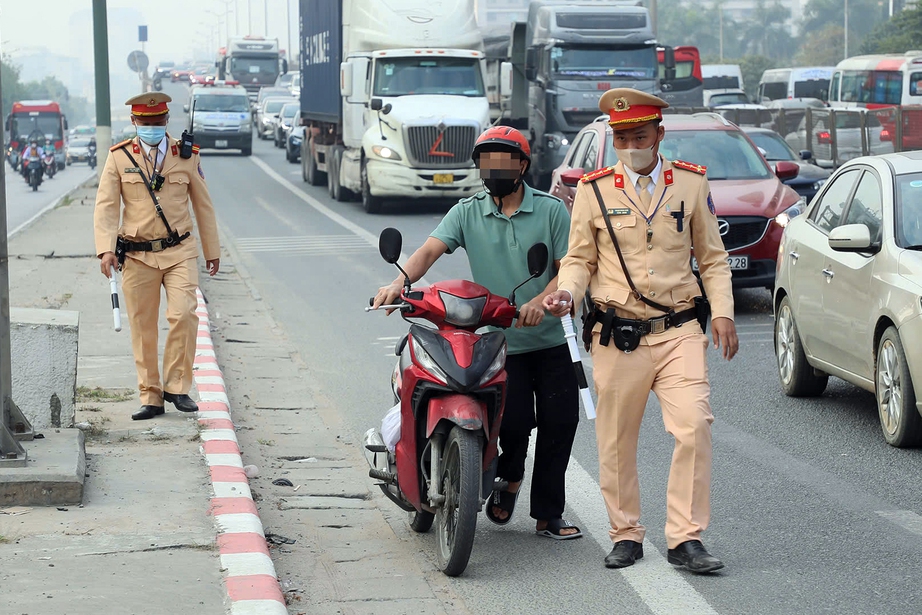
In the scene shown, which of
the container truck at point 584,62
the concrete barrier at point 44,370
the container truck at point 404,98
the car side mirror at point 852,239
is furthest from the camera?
the container truck at point 584,62

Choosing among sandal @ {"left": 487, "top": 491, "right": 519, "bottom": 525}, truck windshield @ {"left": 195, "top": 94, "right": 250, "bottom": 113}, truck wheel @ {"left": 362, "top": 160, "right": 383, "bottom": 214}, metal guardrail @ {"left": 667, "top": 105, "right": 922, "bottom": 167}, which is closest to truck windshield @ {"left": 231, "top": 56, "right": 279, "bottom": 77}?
truck windshield @ {"left": 195, "top": 94, "right": 250, "bottom": 113}

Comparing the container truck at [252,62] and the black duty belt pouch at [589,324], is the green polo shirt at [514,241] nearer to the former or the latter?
the black duty belt pouch at [589,324]

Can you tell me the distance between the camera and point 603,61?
Answer: 2761cm

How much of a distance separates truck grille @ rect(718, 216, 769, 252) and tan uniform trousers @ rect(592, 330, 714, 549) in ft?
25.5

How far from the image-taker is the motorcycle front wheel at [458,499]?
207 inches

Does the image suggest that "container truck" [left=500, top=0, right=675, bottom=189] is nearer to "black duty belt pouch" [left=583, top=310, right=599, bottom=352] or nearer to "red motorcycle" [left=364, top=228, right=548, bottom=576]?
"black duty belt pouch" [left=583, top=310, right=599, bottom=352]

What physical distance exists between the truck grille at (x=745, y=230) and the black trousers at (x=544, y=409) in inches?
297

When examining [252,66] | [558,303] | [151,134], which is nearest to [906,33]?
[252,66]

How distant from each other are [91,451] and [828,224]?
15.4 feet

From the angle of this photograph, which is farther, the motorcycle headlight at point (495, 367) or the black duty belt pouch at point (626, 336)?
the black duty belt pouch at point (626, 336)

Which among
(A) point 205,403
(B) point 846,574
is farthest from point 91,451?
(B) point 846,574

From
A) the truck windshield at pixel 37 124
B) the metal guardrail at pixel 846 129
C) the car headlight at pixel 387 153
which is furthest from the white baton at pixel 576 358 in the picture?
the truck windshield at pixel 37 124

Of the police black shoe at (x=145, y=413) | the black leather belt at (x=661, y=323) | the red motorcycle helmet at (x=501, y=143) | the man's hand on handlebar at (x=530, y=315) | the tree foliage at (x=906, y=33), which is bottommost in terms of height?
the police black shoe at (x=145, y=413)

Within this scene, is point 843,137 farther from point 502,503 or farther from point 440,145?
point 502,503
